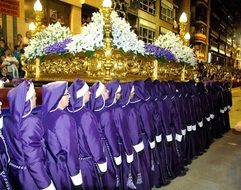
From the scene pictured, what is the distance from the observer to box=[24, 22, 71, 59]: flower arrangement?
23.0 ft

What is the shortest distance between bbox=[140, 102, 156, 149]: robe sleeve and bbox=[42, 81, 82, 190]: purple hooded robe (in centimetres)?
190

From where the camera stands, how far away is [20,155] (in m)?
3.25

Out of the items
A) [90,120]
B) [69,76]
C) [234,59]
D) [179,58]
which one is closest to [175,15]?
[179,58]

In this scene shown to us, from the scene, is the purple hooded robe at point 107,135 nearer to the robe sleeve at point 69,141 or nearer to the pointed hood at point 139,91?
the robe sleeve at point 69,141

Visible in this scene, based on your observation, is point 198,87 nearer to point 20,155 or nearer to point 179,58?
point 179,58

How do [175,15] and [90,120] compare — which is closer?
[90,120]

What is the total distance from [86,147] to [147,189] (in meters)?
1.94

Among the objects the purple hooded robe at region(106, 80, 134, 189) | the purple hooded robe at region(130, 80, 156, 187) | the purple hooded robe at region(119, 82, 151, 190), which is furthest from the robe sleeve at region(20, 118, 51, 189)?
the purple hooded robe at region(130, 80, 156, 187)

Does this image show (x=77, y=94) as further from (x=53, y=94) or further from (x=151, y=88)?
(x=151, y=88)

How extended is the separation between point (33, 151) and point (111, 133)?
4.86 ft

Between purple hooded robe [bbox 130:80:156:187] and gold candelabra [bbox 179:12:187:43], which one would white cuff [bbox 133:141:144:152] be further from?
gold candelabra [bbox 179:12:187:43]

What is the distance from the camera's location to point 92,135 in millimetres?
3943

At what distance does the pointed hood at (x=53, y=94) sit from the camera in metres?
3.46

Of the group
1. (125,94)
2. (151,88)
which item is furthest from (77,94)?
(151,88)
